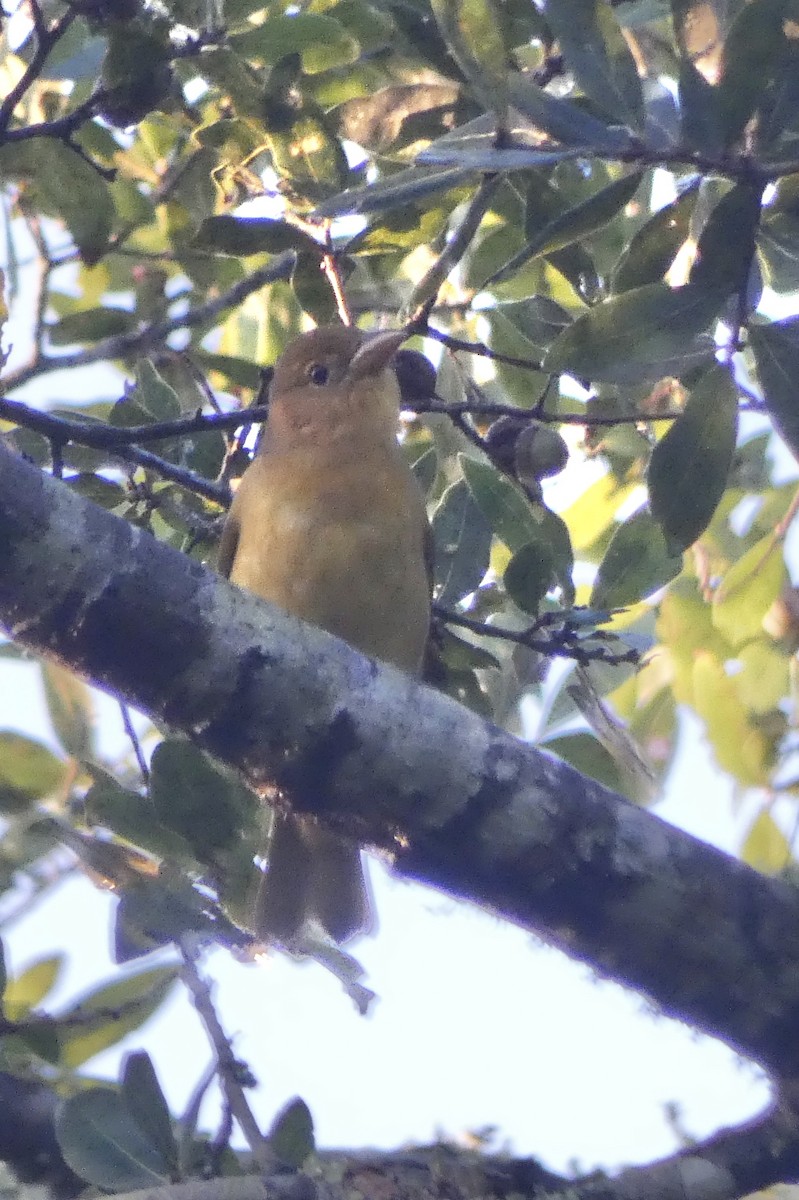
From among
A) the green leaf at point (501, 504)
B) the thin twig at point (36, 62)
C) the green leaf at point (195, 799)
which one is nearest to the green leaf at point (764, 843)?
the green leaf at point (501, 504)

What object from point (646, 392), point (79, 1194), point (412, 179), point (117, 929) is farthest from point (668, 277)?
point (79, 1194)

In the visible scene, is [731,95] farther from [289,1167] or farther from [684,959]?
[289,1167]

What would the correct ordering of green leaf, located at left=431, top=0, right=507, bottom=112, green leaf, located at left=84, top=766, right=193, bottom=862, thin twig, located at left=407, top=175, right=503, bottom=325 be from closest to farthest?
green leaf, located at left=431, top=0, right=507, bottom=112 < green leaf, located at left=84, top=766, right=193, bottom=862 < thin twig, located at left=407, top=175, right=503, bottom=325

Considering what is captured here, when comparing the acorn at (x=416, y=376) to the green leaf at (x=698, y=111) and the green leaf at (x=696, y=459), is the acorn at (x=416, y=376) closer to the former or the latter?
the green leaf at (x=696, y=459)

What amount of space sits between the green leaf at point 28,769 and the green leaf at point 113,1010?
17.8 inches

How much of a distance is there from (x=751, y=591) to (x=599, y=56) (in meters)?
1.73

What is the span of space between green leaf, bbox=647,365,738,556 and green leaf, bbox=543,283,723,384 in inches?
5.8

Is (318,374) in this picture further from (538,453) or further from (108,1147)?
(108,1147)

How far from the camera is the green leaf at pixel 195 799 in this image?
2.83m

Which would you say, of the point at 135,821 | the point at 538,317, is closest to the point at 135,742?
the point at 135,821

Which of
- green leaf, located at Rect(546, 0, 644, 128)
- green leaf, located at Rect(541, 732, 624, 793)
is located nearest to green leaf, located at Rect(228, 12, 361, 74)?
green leaf, located at Rect(546, 0, 644, 128)

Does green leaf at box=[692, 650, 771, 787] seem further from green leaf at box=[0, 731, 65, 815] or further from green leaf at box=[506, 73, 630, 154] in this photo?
green leaf at box=[506, 73, 630, 154]

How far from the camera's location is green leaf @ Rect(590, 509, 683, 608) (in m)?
3.33

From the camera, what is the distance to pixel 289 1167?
2.60 metres
